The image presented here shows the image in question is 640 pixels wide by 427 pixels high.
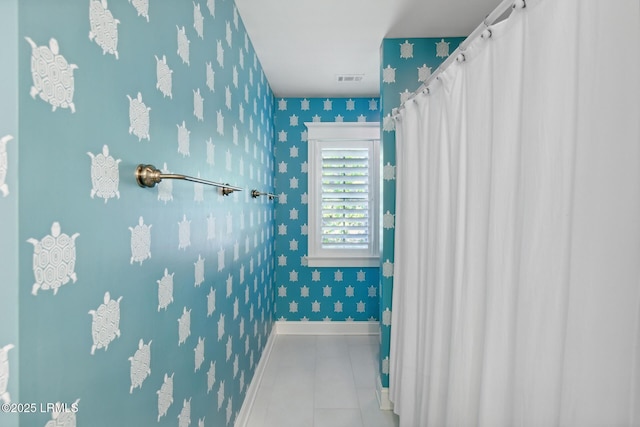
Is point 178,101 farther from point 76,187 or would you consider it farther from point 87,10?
point 76,187

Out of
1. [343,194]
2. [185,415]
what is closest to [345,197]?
[343,194]

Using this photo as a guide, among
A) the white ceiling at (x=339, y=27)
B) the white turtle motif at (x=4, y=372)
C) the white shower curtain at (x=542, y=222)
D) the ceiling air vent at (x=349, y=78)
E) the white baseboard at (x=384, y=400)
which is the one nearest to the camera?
the white turtle motif at (x=4, y=372)

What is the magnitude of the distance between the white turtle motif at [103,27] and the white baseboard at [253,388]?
188cm

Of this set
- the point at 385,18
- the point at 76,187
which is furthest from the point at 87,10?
the point at 385,18

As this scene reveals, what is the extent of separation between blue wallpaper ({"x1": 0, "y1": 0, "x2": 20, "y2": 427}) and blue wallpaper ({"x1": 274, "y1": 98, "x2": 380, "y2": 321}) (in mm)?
3005

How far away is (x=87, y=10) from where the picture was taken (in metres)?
0.66

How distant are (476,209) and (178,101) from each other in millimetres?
1055

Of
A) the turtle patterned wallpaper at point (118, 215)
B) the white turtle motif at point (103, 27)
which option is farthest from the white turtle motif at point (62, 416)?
the white turtle motif at point (103, 27)

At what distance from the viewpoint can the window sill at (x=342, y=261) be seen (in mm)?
3484

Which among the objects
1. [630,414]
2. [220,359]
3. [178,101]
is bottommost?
[220,359]

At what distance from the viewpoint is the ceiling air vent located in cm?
291

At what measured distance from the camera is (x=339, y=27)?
2.13 meters

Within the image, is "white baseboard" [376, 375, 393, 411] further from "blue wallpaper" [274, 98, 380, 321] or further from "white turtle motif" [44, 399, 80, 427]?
"white turtle motif" [44, 399, 80, 427]

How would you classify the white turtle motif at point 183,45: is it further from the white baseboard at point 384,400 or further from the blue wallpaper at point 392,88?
the white baseboard at point 384,400
